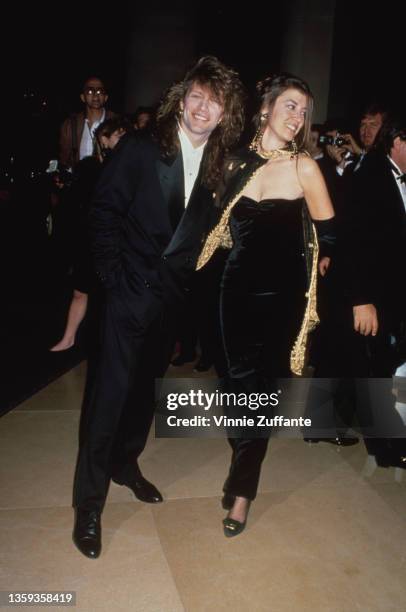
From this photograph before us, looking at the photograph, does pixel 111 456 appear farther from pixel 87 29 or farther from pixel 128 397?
pixel 87 29

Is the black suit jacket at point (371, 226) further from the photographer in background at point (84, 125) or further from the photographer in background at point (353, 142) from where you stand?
the photographer in background at point (84, 125)

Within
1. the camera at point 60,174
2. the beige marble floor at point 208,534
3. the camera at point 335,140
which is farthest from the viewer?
the camera at point 60,174

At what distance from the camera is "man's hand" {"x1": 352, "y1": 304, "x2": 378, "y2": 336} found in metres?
2.98

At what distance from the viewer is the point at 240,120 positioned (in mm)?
2400

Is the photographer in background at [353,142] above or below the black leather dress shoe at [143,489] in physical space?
above

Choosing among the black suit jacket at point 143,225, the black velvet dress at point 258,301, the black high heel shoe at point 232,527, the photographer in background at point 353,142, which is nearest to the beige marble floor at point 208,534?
the black high heel shoe at point 232,527

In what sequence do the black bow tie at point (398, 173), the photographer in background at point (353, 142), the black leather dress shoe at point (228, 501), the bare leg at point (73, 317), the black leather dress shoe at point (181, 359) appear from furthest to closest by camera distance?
1. the black leather dress shoe at point (181, 359)
2. the bare leg at point (73, 317)
3. the photographer in background at point (353, 142)
4. the black bow tie at point (398, 173)
5. the black leather dress shoe at point (228, 501)

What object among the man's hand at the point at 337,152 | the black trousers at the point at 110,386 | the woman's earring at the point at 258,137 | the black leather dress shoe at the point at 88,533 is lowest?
the black leather dress shoe at the point at 88,533

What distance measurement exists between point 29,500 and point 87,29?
36.3 feet

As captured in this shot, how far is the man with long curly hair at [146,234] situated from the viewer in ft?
7.45

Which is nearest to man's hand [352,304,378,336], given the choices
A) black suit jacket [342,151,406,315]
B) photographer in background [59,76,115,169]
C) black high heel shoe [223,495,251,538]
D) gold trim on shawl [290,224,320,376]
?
black suit jacket [342,151,406,315]

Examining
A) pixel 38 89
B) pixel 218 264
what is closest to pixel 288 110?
pixel 218 264

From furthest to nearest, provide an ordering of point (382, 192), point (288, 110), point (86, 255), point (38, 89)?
point (38, 89), point (86, 255), point (382, 192), point (288, 110)

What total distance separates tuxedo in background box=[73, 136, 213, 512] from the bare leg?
209 centimetres
